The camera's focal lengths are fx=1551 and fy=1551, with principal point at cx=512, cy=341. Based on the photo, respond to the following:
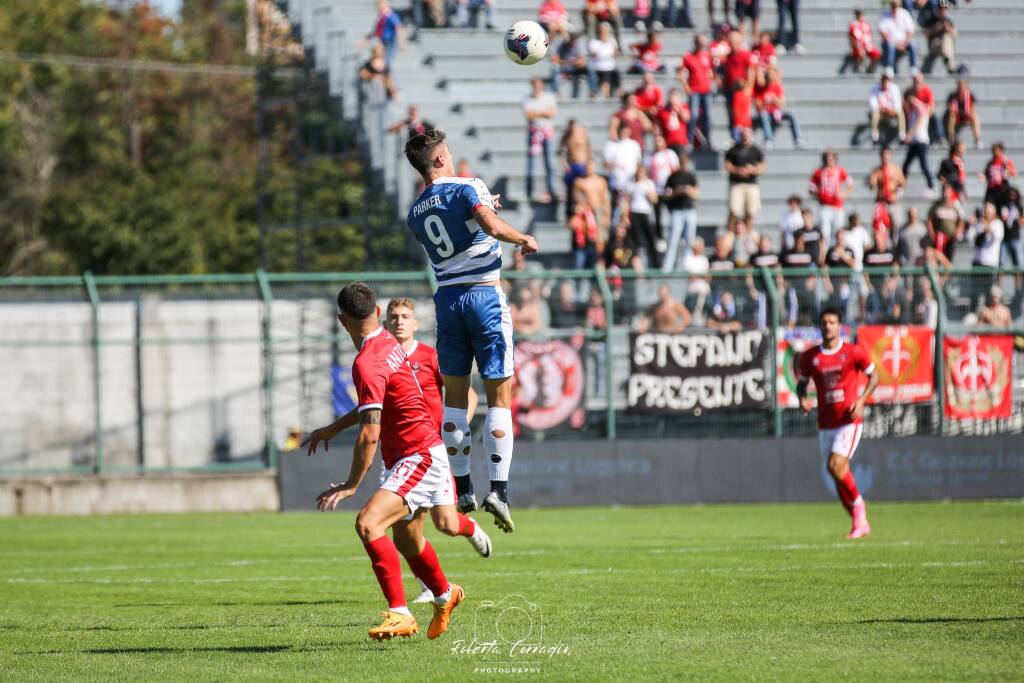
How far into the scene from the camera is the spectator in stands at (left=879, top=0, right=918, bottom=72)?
31047mm

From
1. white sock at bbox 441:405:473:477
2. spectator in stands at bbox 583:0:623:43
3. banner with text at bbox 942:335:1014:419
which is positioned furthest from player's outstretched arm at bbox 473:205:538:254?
spectator in stands at bbox 583:0:623:43

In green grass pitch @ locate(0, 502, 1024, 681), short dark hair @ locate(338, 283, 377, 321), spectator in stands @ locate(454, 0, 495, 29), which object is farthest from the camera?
spectator in stands @ locate(454, 0, 495, 29)

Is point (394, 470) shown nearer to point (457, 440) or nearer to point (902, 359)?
point (457, 440)

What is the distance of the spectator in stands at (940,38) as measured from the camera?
31828mm

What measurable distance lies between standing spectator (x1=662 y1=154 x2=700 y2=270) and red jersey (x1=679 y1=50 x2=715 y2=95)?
3256 millimetres

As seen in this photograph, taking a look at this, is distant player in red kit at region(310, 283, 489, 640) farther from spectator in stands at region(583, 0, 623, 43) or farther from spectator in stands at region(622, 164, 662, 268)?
spectator in stands at region(583, 0, 623, 43)

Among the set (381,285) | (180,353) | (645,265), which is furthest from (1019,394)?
(180,353)

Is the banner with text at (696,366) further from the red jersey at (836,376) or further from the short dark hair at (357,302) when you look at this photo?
the short dark hair at (357,302)

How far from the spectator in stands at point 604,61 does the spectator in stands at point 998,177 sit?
7126mm

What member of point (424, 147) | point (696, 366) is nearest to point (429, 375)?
point (424, 147)

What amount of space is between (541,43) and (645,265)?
1421 cm

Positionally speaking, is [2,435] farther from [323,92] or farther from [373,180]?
[323,92]

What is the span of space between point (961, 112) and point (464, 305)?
22.3 meters

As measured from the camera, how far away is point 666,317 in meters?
22.0
